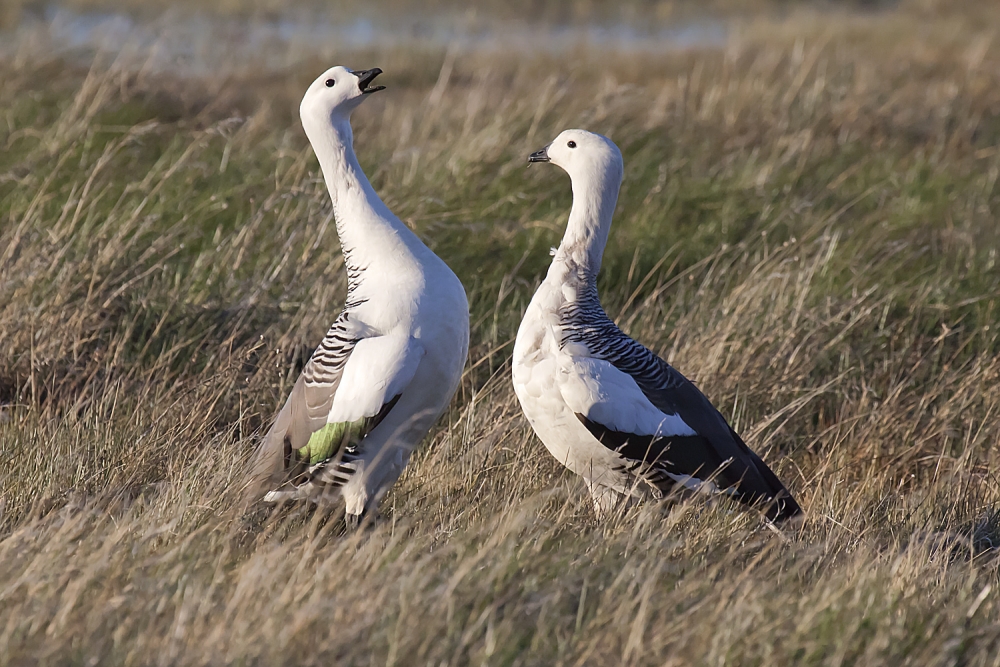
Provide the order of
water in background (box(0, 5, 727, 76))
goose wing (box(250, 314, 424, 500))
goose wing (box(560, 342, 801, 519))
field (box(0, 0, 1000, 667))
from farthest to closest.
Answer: water in background (box(0, 5, 727, 76))
goose wing (box(560, 342, 801, 519))
goose wing (box(250, 314, 424, 500))
field (box(0, 0, 1000, 667))

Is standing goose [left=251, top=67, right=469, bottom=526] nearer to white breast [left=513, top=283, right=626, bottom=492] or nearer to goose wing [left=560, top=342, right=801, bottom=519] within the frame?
white breast [left=513, top=283, right=626, bottom=492]

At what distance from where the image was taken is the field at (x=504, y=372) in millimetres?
2789

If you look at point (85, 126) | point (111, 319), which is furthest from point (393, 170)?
point (111, 319)

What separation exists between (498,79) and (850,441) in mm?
8845

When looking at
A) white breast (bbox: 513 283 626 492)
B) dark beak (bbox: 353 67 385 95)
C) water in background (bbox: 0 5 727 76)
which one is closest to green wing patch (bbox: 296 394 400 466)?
white breast (bbox: 513 283 626 492)

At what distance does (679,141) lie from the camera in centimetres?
800

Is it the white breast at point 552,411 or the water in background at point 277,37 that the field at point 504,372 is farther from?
the water in background at point 277,37

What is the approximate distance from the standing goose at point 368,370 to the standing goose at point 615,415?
1.12 feet

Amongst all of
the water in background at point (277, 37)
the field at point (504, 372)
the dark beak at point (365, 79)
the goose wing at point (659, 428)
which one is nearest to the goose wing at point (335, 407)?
the field at point (504, 372)

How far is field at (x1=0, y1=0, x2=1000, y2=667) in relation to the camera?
2.79 metres

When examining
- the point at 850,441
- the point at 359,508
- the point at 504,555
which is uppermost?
the point at 504,555

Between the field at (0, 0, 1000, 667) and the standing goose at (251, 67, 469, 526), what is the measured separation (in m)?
0.16

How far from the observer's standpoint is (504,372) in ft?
16.5

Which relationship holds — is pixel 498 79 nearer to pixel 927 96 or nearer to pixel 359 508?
pixel 927 96
